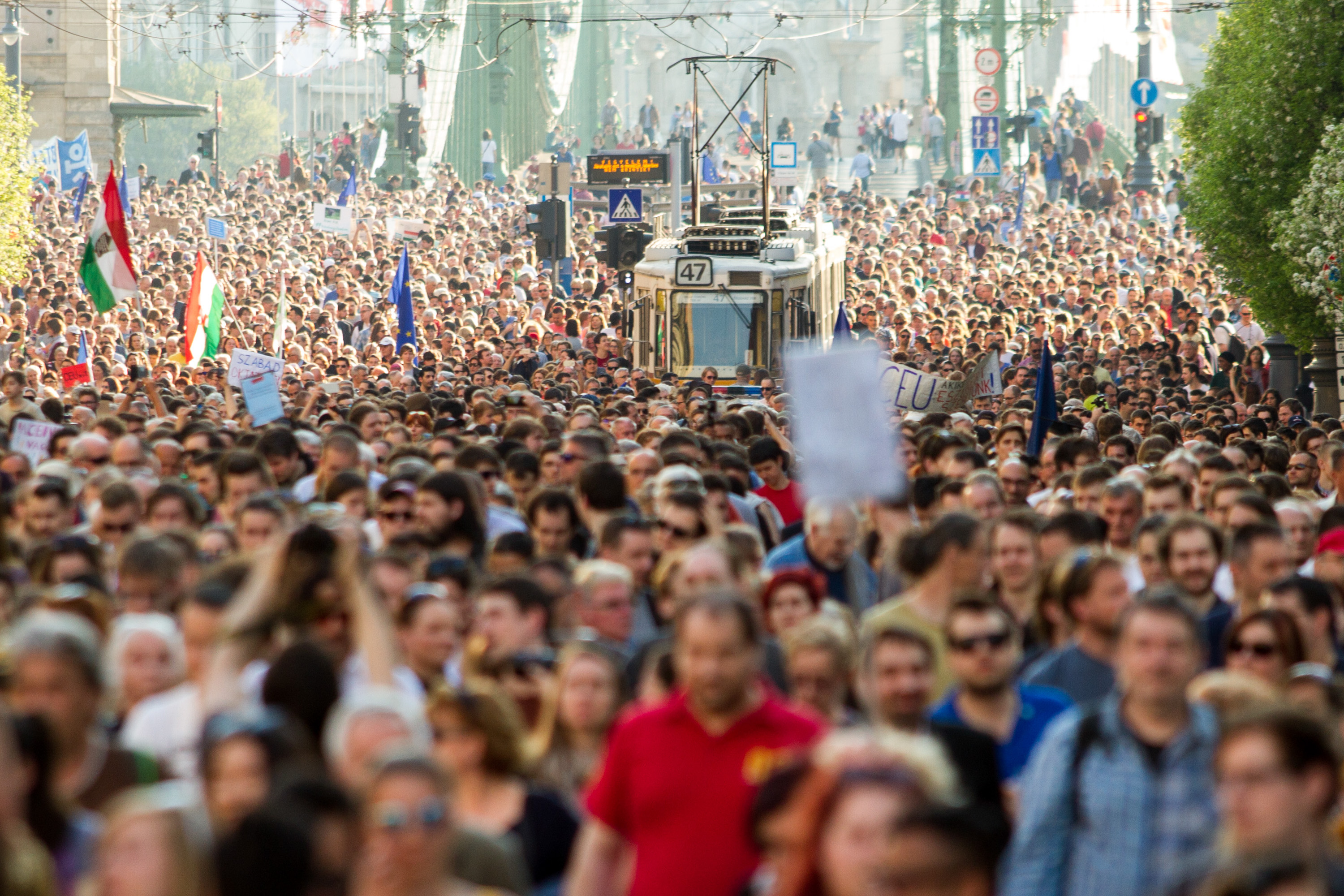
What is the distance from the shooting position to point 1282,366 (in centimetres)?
2381

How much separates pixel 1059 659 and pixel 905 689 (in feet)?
3.95

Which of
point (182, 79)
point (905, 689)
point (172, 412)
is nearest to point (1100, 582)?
point (905, 689)

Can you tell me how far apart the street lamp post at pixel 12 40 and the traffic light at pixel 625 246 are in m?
17.8

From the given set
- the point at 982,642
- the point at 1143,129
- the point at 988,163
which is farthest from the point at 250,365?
the point at 1143,129

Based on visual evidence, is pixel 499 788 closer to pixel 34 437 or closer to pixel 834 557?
pixel 834 557

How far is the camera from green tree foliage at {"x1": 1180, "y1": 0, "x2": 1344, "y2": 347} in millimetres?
18844

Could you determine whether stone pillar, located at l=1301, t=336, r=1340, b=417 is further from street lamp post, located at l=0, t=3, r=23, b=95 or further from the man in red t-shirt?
street lamp post, located at l=0, t=3, r=23, b=95

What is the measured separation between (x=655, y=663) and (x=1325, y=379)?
55.2 ft

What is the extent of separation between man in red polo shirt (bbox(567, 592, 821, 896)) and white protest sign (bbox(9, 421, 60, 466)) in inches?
318

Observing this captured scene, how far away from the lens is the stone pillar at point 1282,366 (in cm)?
2352

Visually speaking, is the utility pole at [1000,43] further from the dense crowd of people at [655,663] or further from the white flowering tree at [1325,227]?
the dense crowd of people at [655,663]

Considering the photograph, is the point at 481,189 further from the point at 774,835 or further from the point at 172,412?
the point at 774,835

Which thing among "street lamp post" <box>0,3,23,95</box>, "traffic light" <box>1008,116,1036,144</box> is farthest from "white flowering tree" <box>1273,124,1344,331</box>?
"traffic light" <box>1008,116,1036,144</box>

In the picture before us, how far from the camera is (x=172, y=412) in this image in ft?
53.2
